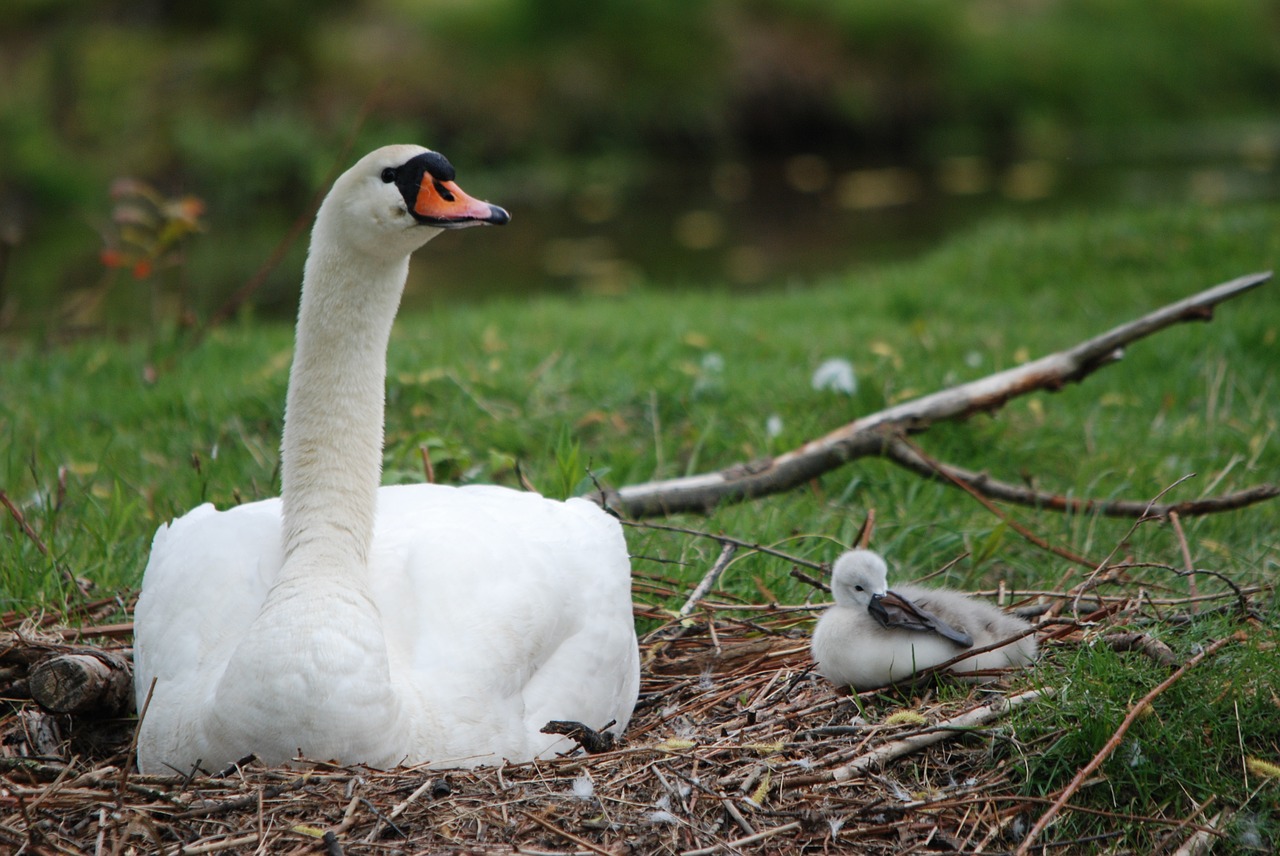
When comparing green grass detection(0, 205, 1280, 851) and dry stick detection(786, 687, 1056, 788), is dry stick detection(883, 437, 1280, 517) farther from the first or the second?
dry stick detection(786, 687, 1056, 788)

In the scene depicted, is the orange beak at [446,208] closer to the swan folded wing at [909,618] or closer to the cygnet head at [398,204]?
the cygnet head at [398,204]

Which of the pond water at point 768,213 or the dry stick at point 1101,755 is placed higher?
the dry stick at point 1101,755

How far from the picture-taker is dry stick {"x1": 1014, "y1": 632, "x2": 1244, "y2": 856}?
9.14ft

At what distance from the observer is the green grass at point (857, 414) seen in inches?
121

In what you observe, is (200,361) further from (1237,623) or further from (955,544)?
(1237,623)

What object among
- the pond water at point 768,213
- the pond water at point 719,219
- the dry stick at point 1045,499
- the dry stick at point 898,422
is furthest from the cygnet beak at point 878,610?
the pond water at point 768,213

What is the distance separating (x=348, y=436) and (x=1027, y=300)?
575 cm

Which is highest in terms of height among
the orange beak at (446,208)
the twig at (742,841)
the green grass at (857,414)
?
the orange beak at (446,208)

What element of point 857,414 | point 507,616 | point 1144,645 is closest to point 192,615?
point 507,616

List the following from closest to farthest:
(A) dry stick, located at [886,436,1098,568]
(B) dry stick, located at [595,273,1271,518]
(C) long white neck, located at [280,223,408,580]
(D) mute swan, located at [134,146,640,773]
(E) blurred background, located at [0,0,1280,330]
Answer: (D) mute swan, located at [134,146,640,773]
(C) long white neck, located at [280,223,408,580]
(A) dry stick, located at [886,436,1098,568]
(B) dry stick, located at [595,273,1271,518]
(E) blurred background, located at [0,0,1280,330]

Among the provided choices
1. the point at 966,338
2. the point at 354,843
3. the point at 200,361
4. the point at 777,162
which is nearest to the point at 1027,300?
the point at 966,338

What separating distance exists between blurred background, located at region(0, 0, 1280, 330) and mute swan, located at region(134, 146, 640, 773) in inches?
275

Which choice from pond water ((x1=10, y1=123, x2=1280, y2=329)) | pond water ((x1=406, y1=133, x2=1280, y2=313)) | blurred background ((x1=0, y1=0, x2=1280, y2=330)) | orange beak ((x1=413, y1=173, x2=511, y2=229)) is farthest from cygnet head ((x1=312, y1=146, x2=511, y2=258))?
pond water ((x1=406, y1=133, x2=1280, y2=313))

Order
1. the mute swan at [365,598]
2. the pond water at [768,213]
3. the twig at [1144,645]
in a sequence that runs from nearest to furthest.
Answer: the mute swan at [365,598] < the twig at [1144,645] < the pond water at [768,213]
